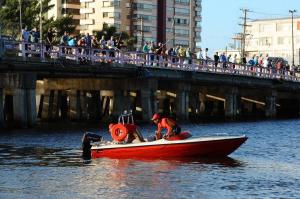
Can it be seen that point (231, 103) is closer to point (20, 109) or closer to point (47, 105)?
point (47, 105)

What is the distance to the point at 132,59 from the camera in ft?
192

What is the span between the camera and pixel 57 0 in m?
151

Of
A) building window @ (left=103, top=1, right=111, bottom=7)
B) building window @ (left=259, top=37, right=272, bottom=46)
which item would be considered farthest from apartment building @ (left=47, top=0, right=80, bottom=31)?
building window @ (left=259, top=37, right=272, bottom=46)

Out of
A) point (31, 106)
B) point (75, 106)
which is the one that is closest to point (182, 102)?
point (75, 106)

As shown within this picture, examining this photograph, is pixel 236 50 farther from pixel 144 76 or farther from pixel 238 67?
pixel 144 76

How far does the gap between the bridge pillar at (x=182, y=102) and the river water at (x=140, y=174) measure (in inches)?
955

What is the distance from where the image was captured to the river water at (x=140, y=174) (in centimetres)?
2445

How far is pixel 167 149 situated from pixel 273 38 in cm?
14660

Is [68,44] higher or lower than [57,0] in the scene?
lower

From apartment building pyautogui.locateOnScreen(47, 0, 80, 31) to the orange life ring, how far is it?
382 feet

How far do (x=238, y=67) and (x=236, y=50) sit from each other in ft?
334

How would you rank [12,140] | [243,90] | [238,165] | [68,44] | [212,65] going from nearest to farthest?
Result: [238,165] → [12,140] → [68,44] → [212,65] → [243,90]

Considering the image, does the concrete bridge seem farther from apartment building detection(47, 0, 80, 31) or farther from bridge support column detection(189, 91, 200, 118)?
apartment building detection(47, 0, 80, 31)

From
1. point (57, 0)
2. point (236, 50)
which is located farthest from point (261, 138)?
point (236, 50)
